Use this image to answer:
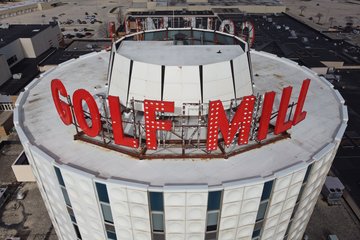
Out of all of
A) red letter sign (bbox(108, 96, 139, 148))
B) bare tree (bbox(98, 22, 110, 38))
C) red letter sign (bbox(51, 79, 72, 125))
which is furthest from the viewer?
bare tree (bbox(98, 22, 110, 38))

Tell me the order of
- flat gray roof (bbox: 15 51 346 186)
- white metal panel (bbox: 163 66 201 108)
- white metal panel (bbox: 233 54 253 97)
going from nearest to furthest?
1. flat gray roof (bbox: 15 51 346 186)
2. white metal panel (bbox: 163 66 201 108)
3. white metal panel (bbox: 233 54 253 97)

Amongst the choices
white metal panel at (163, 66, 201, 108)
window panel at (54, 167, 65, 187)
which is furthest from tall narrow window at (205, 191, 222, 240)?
window panel at (54, 167, 65, 187)

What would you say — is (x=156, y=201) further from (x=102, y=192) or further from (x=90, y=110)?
(x=90, y=110)

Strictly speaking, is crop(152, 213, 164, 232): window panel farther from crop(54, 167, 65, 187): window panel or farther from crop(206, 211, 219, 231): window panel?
crop(54, 167, 65, 187): window panel

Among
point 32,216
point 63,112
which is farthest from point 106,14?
point 63,112

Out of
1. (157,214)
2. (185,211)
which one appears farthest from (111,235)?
(185,211)

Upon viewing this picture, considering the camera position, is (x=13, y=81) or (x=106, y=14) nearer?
(x=13, y=81)

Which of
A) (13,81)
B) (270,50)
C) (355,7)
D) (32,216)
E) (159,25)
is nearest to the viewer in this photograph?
(32,216)

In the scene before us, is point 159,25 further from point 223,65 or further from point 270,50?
point 270,50
